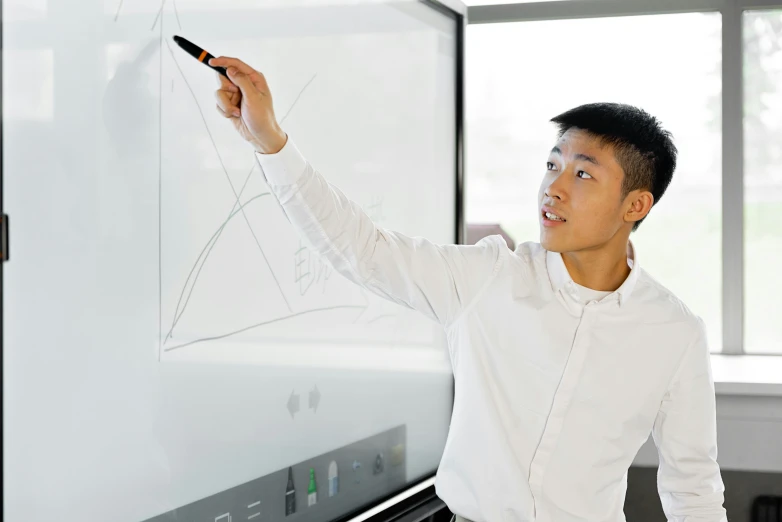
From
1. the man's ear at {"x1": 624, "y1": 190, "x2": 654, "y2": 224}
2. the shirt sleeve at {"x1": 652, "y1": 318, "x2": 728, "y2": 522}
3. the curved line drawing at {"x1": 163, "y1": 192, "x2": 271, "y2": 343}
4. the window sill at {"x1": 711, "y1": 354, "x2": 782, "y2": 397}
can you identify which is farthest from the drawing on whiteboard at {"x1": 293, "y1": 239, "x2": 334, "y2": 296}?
the window sill at {"x1": 711, "y1": 354, "x2": 782, "y2": 397}

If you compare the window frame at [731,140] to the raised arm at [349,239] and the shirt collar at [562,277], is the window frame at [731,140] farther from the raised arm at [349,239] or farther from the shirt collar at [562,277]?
the raised arm at [349,239]

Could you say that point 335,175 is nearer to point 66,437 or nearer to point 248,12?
point 248,12

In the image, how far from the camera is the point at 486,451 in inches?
50.4

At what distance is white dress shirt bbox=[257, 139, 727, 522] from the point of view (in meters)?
1.27

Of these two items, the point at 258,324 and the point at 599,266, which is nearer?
the point at 258,324

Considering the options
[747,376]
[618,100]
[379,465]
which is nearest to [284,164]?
[379,465]

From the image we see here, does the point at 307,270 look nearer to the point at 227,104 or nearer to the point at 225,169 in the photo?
the point at 225,169

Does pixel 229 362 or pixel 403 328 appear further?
pixel 403 328

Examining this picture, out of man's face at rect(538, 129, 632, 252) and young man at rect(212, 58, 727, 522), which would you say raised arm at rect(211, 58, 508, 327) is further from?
man's face at rect(538, 129, 632, 252)

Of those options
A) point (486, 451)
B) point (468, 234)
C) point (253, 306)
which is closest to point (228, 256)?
point (253, 306)

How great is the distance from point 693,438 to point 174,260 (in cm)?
90

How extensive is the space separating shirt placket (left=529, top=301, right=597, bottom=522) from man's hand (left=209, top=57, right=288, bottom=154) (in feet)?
2.01

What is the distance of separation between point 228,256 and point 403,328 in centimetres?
57

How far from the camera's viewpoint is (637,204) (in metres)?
1.32
